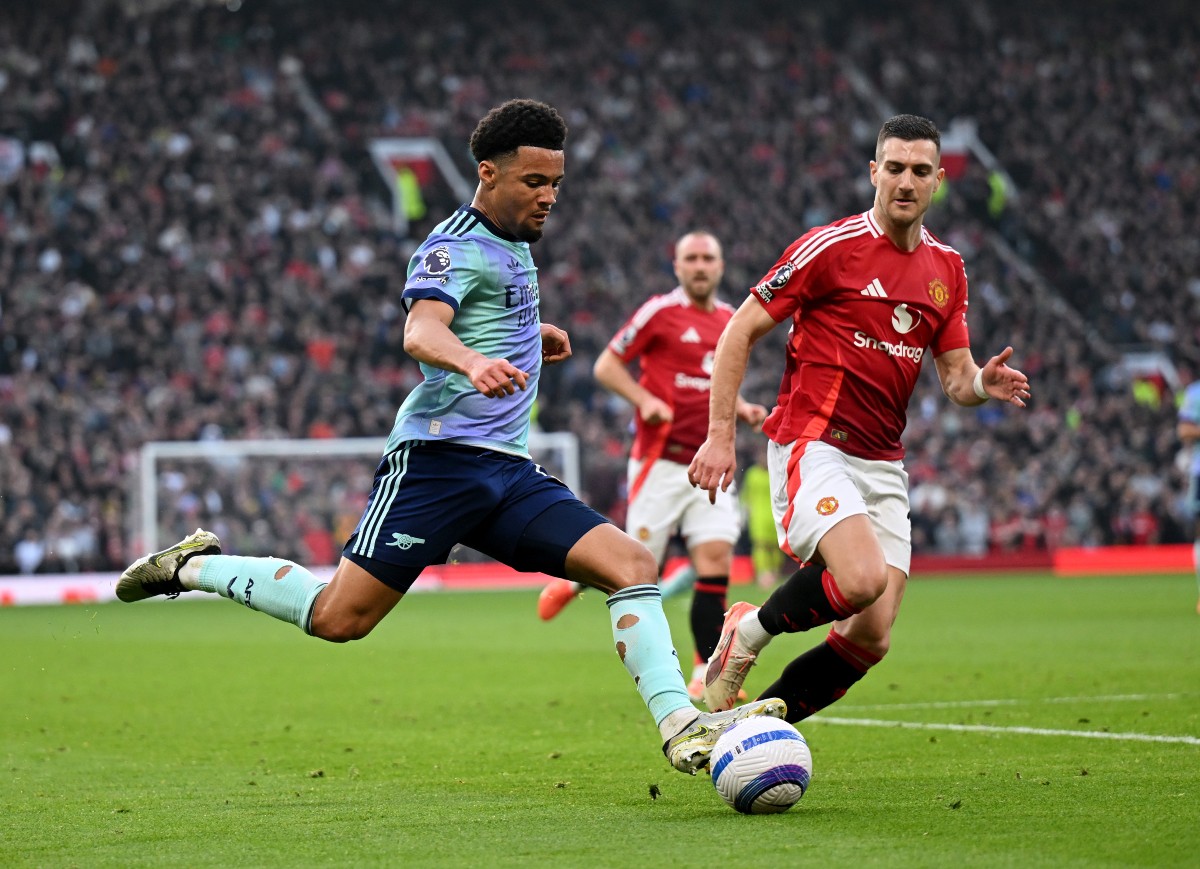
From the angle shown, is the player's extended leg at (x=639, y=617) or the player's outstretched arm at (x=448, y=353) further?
the player's extended leg at (x=639, y=617)

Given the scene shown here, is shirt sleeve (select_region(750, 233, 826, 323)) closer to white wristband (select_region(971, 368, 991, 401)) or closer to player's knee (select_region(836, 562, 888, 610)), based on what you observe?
white wristband (select_region(971, 368, 991, 401))

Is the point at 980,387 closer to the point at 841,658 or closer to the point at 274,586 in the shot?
the point at 841,658

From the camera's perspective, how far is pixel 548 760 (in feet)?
22.7

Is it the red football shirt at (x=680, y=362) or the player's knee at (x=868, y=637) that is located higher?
the red football shirt at (x=680, y=362)

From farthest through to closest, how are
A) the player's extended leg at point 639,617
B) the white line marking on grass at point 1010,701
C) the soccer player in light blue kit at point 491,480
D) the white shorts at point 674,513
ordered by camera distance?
the white shorts at point 674,513 < the white line marking on grass at point 1010,701 < the soccer player in light blue kit at point 491,480 < the player's extended leg at point 639,617

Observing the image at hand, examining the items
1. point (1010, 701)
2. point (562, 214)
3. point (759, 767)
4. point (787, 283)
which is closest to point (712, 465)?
point (787, 283)

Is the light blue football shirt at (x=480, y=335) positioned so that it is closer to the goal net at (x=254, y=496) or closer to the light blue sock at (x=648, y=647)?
the light blue sock at (x=648, y=647)

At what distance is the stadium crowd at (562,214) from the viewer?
26312mm

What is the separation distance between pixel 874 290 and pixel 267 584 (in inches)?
98.7

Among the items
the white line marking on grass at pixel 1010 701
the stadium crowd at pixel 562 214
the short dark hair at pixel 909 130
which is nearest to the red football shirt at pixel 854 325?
the short dark hair at pixel 909 130

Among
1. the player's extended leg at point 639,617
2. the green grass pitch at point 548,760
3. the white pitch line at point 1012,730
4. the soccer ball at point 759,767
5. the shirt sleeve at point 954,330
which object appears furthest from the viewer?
the white pitch line at point 1012,730

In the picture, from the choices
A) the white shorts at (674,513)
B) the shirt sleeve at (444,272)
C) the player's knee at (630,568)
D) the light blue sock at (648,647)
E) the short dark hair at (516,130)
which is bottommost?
the white shorts at (674,513)

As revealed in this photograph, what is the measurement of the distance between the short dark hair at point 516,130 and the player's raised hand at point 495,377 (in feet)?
3.56

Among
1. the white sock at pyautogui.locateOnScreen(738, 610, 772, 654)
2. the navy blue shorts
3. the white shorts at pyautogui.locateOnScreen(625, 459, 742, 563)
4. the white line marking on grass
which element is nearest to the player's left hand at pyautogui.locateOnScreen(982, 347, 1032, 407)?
the white sock at pyautogui.locateOnScreen(738, 610, 772, 654)
